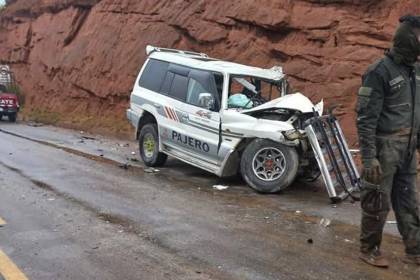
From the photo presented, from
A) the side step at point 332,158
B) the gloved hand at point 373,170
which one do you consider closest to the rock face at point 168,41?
the side step at point 332,158

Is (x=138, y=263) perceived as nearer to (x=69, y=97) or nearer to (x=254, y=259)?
(x=254, y=259)

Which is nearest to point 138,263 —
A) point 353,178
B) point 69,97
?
point 353,178

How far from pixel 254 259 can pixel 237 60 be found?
13.0 metres

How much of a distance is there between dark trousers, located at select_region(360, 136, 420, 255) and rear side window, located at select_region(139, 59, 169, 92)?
251 inches

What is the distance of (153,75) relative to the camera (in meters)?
11.3

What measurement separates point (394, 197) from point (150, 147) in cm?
647

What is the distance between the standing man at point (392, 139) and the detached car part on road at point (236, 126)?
2.67 meters


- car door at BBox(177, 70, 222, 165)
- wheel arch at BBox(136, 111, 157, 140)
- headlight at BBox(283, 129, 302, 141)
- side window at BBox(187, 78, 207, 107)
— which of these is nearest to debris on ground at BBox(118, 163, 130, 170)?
wheel arch at BBox(136, 111, 157, 140)

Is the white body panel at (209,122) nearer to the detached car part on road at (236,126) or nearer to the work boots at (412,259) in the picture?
the detached car part on road at (236,126)

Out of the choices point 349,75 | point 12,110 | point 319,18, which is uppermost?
point 319,18

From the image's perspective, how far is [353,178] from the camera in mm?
8406

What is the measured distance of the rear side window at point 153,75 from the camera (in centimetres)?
1105

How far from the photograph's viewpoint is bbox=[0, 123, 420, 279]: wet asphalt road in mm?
5027

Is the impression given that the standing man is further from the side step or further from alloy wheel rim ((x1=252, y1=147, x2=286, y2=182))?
alloy wheel rim ((x1=252, y1=147, x2=286, y2=182))
